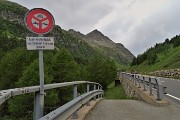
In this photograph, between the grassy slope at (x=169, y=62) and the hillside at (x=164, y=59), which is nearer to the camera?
the grassy slope at (x=169, y=62)

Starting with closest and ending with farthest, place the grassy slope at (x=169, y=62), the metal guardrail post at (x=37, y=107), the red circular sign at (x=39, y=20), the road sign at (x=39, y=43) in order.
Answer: the metal guardrail post at (x=37, y=107)
the road sign at (x=39, y=43)
the red circular sign at (x=39, y=20)
the grassy slope at (x=169, y=62)

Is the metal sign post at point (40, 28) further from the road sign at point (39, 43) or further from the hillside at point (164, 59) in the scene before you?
the hillside at point (164, 59)

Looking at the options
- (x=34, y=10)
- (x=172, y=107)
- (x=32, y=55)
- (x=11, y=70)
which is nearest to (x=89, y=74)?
(x=32, y=55)

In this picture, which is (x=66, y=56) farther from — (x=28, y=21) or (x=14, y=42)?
(x=14, y=42)

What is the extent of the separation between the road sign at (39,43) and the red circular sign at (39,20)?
0.25 meters

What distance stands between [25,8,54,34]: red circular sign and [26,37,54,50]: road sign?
255 millimetres

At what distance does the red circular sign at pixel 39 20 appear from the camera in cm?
653

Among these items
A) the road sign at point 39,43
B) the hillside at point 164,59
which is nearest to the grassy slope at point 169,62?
the hillside at point 164,59

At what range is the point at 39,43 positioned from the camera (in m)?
6.34

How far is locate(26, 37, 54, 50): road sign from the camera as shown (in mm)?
6195

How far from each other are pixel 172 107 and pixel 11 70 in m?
43.2

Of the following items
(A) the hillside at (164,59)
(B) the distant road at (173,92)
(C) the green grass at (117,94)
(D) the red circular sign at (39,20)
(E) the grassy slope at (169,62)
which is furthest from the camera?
(A) the hillside at (164,59)

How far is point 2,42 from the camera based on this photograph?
445 feet

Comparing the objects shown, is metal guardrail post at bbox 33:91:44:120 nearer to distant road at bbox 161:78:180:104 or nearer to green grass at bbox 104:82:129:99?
distant road at bbox 161:78:180:104
